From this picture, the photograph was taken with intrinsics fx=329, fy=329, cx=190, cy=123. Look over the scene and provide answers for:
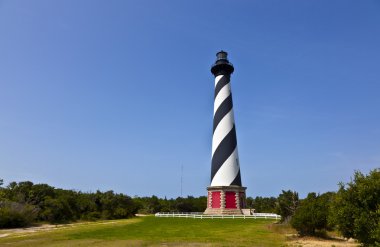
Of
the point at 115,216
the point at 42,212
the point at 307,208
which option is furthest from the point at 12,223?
the point at 307,208

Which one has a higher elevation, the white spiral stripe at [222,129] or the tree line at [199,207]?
the white spiral stripe at [222,129]

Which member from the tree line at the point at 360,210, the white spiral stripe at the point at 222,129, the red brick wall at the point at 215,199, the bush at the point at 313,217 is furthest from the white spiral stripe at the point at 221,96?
the tree line at the point at 360,210

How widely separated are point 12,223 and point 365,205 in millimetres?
37940

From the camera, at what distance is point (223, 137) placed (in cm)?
4875

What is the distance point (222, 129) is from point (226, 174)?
6.71 meters

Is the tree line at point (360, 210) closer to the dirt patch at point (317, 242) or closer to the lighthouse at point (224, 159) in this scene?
the dirt patch at point (317, 242)

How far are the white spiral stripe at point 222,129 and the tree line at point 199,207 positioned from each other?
59.9ft

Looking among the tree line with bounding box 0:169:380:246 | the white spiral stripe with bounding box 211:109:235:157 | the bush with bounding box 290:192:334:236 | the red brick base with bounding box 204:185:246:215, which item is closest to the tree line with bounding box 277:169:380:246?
the tree line with bounding box 0:169:380:246

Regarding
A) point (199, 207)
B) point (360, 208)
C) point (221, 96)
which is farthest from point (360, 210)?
point (199, 207)

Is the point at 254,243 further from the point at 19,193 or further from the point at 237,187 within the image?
the point at 19,193

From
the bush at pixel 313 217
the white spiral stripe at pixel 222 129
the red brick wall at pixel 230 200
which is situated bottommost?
the bush at pixel 313 217

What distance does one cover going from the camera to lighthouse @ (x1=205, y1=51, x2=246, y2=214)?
46.4 metres

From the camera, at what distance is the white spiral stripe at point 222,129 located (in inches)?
1928

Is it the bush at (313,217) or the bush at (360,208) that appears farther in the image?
the bush at (313,217)
